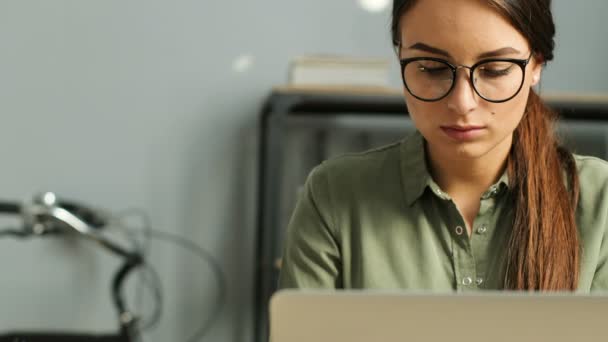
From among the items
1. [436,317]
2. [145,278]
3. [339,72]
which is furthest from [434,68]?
[145,278]

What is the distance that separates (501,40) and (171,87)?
154 cm

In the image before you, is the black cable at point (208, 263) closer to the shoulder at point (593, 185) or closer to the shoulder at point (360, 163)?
the shoulder at point (360, 163)

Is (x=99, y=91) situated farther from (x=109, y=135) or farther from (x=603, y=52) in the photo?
(x=603, y=52)

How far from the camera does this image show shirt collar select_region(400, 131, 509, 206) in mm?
1151

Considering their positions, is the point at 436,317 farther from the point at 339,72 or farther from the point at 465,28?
the point at 339,72

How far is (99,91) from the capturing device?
7.82ft

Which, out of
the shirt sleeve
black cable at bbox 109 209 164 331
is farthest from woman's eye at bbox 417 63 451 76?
black cable at bbox 109 209 164 331

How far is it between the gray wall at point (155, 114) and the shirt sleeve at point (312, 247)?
124 cm

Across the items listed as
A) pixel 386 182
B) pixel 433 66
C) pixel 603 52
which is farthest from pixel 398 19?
pixel 603 52

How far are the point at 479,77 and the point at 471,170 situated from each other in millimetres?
191

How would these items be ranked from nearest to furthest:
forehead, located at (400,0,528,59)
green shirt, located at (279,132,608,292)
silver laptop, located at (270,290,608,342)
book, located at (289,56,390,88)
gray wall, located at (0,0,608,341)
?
1. silver laptop, located at (270,290,608,342)
2. forehead, located at (400,0,528,59)
3. green shirt, located at (279,132,608,292)
4. book, located at (289,56,390,88)
5. gray wall, located at (0,0,608,341)

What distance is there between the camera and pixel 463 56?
0.99 m

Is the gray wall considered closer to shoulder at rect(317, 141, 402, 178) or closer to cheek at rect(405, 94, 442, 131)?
shoulder at rect(317, 141, 402, 178)

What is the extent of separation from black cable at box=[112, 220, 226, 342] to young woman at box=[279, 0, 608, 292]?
1.26m
